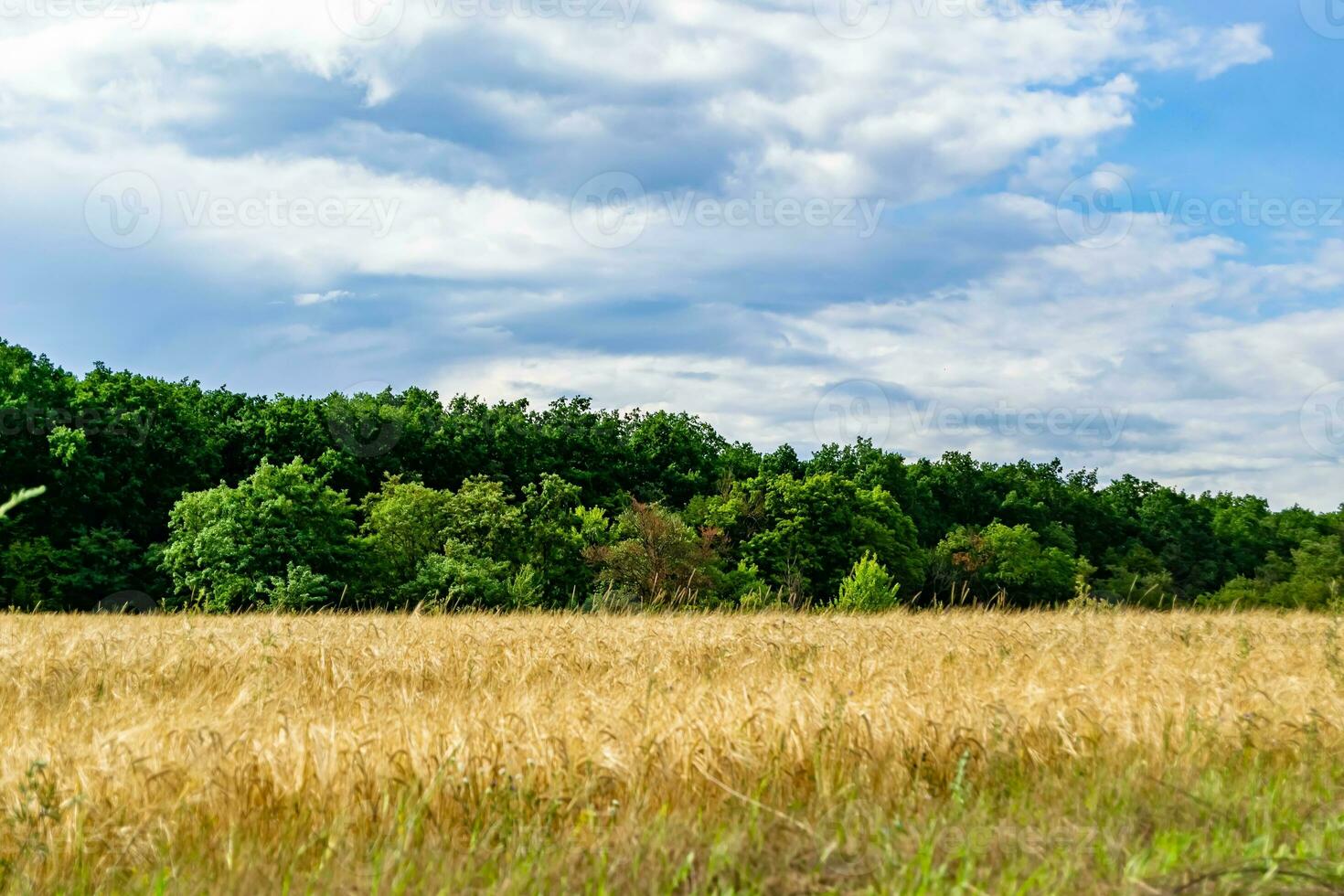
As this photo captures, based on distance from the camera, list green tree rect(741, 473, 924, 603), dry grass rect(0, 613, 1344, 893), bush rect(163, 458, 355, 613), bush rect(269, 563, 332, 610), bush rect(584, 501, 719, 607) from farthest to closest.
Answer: green tree rect(741, 473, 924, 603), bush rect(584, 501, 719, 607), bush rect(163, 458, 355, 613), bush rect(269, 563, 332, 610), dry grass rect(0, 613, 1344, 893)

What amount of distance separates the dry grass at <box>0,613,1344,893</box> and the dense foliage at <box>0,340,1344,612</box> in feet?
35.4

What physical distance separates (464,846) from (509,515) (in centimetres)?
4341

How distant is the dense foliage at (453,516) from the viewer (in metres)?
42.3

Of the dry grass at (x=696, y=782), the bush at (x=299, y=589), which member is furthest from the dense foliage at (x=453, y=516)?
the dry grass at (x=696, y=782)

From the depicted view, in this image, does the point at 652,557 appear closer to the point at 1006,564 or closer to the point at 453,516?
the point at 453,516

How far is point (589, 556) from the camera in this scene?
166ft

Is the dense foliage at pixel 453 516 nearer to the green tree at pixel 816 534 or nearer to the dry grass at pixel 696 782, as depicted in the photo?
the green tree at pixel 816 534

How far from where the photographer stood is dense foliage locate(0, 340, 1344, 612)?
139ft

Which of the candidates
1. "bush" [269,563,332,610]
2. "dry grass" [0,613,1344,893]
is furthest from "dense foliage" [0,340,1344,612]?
→ "dry grass" [0,613,1344,893]

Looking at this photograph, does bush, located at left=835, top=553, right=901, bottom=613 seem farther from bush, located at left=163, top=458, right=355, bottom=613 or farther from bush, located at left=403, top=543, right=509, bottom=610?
bush, located at left=163, top=458, right=355, bottom=613

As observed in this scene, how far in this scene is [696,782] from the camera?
5527 mm

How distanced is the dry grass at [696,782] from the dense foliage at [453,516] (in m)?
10.8

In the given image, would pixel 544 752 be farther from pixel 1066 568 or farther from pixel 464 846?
pixel 1066 568

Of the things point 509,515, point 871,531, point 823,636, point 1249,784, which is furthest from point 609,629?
point 871,531
